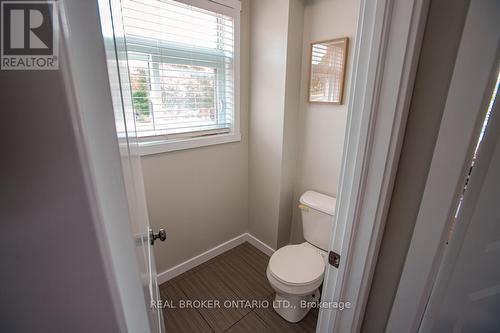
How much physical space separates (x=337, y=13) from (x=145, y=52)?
133cm

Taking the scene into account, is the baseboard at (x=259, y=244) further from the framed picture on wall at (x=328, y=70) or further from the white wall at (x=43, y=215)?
the white wall at (x=43, y=215)

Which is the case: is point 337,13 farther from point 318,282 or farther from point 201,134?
point 318,282

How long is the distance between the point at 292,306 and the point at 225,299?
51cm

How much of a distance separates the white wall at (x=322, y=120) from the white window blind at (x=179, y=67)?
61 centimetres

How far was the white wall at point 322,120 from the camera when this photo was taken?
5.13ft

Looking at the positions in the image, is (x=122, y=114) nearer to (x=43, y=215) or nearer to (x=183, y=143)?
(x=43, y=215)

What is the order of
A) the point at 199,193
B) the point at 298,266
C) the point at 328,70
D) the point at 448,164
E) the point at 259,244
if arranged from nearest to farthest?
the point at 448,164 → the point at 298,266 → the point at 328,70 → the point at 199,193 → the point at 259,244

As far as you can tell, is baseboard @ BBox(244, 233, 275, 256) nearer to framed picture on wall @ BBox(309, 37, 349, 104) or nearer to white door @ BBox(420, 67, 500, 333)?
framed picture on wall @ BBox(309, 37, 349, 104)

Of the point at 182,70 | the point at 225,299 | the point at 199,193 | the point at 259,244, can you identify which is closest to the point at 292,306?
the point at 225,299

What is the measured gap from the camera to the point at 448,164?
0.62m

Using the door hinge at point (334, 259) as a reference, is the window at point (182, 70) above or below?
above

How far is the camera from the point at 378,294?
842 millimetres

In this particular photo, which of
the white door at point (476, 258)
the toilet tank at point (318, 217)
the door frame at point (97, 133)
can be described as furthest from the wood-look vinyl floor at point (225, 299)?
the door frame at point (97, 133)

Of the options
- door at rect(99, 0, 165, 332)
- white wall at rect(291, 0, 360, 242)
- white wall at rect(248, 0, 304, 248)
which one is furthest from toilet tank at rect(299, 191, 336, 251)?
door at rect(99, 0, 165, 332)
